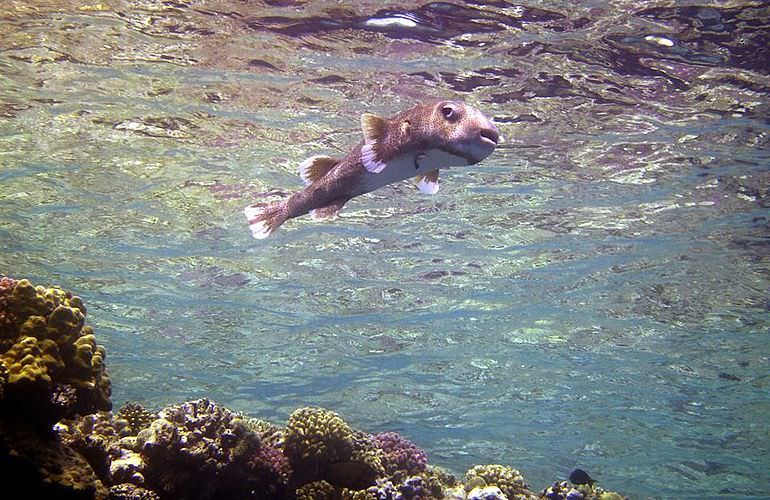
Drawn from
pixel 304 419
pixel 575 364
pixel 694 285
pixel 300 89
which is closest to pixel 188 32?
pixel 300 89

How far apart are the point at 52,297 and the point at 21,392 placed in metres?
1.25

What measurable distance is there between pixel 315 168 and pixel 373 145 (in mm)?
819

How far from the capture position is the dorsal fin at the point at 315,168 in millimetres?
4455

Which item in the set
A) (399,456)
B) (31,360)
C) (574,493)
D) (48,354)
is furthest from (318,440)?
(574,493)

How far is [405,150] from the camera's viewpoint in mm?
3777

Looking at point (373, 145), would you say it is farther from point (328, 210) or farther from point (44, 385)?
point (44, 385)

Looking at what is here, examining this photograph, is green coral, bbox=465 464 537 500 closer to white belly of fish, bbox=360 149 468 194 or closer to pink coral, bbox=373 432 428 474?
pink coral, bbox=373 432 428 474

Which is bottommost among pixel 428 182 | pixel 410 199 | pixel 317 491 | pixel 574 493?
pixel 574 493

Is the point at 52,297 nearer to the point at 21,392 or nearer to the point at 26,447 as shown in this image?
the point at 21,392

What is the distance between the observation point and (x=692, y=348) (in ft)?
83.6

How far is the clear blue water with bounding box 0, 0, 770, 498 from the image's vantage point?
11.1m

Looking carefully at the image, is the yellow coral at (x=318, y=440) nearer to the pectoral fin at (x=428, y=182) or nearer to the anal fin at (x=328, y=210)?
the anal fin at (x=328, y=210)

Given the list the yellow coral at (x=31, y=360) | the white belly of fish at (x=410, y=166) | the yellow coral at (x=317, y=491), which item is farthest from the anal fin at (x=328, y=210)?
the yellow coral at (x=317, y=491)

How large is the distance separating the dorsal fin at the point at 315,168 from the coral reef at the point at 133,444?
2.64m
